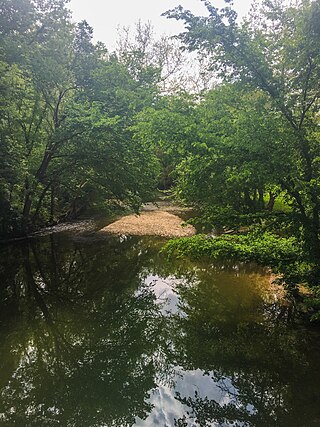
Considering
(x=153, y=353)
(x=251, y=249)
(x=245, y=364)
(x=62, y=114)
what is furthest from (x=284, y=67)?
(x=62, y=114)

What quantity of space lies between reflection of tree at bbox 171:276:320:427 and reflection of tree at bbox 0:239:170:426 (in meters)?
0.79

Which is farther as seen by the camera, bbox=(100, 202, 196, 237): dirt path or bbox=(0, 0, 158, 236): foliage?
bbox=(100, 202, 196, 237): dirt path

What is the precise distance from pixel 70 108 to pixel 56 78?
152 centimetres

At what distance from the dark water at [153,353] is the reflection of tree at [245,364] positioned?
21mm

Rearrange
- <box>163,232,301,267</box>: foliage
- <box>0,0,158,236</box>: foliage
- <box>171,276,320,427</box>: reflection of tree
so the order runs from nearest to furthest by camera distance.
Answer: <box>171,276,320,427</box>: reflection of tree < <box>163,232,301,267</box>: foliage < <box>0,0,158,236</box>: foliage

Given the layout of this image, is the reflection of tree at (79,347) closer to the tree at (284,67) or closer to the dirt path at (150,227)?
the tree at (284,67)

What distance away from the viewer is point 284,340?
7160mm

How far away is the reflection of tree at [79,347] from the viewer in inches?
202

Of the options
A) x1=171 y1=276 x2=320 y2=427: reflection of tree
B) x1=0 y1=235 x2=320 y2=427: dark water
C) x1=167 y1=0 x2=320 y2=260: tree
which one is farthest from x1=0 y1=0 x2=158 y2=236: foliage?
x1=171 y1=276 x2=320 y2=427: reflection of tree

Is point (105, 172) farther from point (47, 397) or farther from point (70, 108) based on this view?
point (47, 397)

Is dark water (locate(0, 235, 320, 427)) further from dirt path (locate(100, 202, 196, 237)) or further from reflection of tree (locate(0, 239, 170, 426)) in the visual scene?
dirt path (locate(100, 202, 196, 237))

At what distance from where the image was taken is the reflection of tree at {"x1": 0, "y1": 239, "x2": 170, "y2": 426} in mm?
5129

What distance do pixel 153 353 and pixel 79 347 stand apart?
1.59 metres

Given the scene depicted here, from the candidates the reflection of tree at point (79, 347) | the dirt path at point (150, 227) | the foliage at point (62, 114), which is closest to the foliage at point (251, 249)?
the reflection of tree at point (79, 347)
